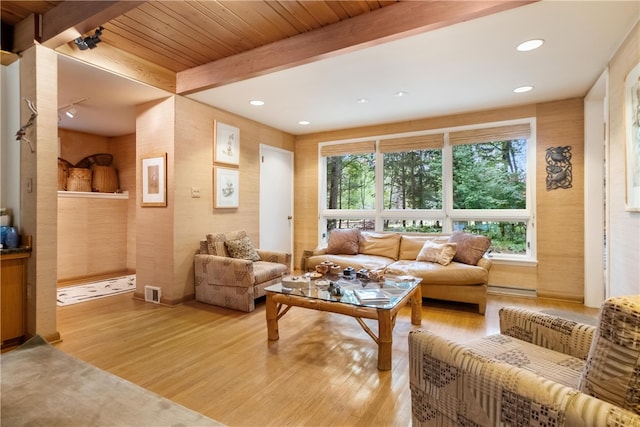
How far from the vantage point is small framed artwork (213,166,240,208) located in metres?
4.12

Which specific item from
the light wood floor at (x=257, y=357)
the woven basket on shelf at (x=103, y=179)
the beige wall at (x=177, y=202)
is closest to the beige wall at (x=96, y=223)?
the woven basket on shelf at (x=103, y=179)

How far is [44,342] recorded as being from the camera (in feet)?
8.16

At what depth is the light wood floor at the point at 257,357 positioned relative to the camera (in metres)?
1.75

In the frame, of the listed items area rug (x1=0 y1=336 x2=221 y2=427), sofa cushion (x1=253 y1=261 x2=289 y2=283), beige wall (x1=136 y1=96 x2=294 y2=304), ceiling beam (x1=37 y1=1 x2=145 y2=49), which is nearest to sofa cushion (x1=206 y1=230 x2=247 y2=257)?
beige wall (x1=136 y1=96 x2=294 y2=304)

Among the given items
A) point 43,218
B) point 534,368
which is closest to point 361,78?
point 534,368

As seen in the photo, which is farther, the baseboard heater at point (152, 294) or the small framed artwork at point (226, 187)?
the small framed artwork at point (226, 187)

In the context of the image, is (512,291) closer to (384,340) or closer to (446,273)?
(446,273)

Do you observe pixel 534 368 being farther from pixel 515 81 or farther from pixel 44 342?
pixel 44 342

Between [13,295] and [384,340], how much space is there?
2992mm

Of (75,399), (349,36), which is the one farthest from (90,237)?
(349,36)

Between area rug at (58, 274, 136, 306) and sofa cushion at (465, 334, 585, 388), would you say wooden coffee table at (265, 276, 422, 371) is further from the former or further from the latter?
area rug at (58, 274, 136, 306)

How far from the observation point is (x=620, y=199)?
2561 mm

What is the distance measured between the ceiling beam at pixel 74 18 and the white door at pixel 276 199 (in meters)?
2.82

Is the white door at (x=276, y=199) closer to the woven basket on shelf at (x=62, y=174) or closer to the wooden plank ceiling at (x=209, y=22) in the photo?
the wooden plank ceiling at (x=209, y=22)
